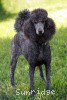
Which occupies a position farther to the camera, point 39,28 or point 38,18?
point 38,18

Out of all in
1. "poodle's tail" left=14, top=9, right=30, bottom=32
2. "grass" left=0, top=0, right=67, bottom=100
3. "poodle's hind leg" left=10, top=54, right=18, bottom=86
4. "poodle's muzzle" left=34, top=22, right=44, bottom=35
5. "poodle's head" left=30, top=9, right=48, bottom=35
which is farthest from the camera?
"poodle's hind leg" left=10, top=54, right=18, bottom=86

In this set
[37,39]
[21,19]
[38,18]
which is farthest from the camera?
[21,19]

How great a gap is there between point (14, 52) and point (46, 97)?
1.76m

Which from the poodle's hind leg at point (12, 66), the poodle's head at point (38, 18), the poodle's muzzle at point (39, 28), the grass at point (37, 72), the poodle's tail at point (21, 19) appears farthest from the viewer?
the poodle's hind leg at point (12, 66)

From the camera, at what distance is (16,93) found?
885 centimetres

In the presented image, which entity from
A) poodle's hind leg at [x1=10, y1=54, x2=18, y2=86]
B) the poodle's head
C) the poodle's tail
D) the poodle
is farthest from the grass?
the poodle's head

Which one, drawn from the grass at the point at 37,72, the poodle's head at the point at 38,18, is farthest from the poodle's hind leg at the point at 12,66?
the poodle's head at the point at 38,18

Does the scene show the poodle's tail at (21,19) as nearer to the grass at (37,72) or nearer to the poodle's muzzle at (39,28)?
the grass at (37,72)

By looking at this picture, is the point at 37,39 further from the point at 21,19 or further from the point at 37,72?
the point at 37,72

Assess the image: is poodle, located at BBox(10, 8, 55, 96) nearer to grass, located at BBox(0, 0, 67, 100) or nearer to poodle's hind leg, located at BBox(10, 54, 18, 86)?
grass, located at BBox(0, 0, 67, 100)

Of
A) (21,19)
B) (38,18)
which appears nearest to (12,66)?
(21,19)

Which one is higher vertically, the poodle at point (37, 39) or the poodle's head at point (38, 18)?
the poodle's head at point (38, 18)

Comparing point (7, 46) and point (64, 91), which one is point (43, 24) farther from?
point (7, 46)

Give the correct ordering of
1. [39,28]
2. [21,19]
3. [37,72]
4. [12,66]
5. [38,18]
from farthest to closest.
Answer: [37,72]
[12,66]
[21,19]
[38,18]
[39,28]
